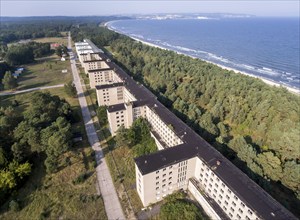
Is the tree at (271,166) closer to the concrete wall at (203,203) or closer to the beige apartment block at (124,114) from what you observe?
the concrete wall at (203,203)

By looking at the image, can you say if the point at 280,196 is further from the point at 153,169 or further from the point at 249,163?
the point at 153,169

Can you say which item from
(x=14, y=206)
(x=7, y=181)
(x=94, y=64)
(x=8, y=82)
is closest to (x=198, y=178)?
(x=14, y=206)

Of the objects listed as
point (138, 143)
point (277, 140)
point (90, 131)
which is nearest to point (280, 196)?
A: point (277, 140)

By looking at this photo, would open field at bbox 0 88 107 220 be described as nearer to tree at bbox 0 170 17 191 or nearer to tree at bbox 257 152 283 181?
tree at bbox 0 170 17 191

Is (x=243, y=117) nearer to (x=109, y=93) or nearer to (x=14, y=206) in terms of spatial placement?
(x=109, y=93)

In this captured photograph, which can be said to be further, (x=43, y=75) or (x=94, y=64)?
(x=43, y=75)
